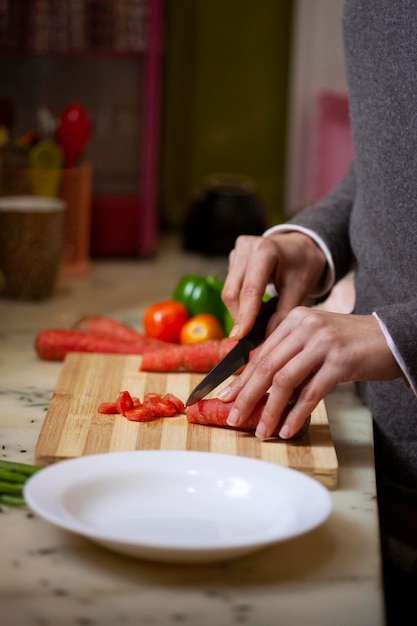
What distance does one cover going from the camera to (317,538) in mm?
946

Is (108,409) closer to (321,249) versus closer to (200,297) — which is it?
(321,249)

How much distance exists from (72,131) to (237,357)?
4.00ft

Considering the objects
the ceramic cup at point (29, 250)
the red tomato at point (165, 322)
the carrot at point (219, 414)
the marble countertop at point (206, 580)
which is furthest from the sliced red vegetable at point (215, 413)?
the ceramic cup at point (29, 250)

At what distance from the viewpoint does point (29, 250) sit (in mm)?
2041

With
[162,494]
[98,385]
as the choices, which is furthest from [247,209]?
[162,494]

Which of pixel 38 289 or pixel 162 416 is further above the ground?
pixel 162 416

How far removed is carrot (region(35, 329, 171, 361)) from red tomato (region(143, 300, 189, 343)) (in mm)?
100

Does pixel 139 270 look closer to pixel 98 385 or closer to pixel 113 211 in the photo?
pixel 113 211

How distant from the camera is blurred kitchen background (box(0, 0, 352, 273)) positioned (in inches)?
95.6

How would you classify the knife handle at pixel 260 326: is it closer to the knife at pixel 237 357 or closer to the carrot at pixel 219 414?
the knife at pixel 237 357

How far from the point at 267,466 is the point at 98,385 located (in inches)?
16.4

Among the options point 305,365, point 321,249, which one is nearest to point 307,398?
point 305,365

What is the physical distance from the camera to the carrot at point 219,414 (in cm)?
116

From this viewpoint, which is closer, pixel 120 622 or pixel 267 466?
pixel 120 622
